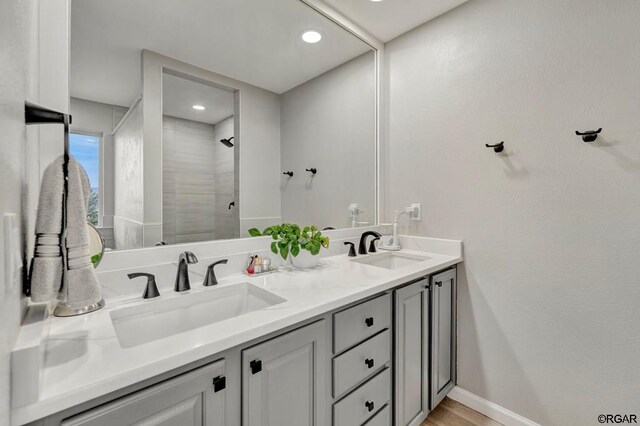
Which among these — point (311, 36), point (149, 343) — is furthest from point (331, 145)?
point (149, 343)

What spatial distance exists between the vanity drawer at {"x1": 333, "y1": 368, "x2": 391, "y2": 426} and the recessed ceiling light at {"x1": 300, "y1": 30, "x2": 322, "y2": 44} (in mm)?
1884

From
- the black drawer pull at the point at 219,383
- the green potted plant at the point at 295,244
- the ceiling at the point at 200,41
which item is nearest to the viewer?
the black drawer pull at the point at 219,383

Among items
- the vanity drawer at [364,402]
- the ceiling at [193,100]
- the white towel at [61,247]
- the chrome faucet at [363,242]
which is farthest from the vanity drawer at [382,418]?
the ceiling at [193,100]

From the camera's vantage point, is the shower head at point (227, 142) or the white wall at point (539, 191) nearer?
the white wall at point (539, 191)

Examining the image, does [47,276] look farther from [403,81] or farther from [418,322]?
[403,81]

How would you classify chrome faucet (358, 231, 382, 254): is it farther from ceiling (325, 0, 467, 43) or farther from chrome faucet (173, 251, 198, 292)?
ceiling (325, 0, 467, 43)

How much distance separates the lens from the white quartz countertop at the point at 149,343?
22.3 inches

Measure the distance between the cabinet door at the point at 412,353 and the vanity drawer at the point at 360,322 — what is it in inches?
3.6

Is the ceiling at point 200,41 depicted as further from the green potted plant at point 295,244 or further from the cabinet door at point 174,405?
the cabinet door at point 174,405

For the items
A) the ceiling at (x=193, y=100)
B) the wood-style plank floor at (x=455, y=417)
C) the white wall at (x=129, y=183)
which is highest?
the ceiling at (x=193, y=100)

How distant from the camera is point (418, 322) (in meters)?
1.50

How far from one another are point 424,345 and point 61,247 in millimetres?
1571

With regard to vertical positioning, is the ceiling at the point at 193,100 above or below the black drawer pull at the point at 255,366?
above

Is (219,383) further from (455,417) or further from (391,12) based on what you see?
(391,12)
